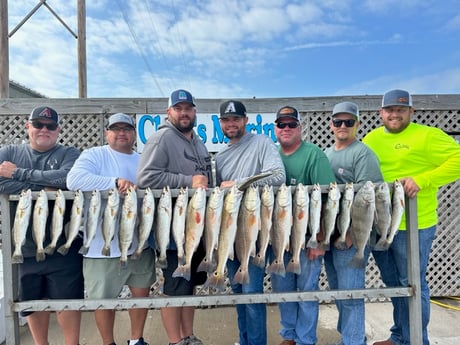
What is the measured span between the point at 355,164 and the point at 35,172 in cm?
264

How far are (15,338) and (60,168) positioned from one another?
1.35 meters

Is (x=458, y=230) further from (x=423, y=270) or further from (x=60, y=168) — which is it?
(x=60, y=168)

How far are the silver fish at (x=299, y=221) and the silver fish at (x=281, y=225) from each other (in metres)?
0.06

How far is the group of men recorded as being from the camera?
2646 millimetres

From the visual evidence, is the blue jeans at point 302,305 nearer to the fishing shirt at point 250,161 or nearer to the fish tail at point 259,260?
the fish tail at point 259,260

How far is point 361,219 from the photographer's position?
2412 millimetres

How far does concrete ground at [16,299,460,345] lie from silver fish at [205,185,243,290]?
5.64ft

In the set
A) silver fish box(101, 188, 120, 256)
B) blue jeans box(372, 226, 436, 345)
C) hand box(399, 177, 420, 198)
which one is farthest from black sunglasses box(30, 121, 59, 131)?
blue jeans box(372, 226, 436, 345)

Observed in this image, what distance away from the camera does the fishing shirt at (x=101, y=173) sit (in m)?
2.52

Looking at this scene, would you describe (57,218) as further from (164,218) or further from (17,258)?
(164,218)

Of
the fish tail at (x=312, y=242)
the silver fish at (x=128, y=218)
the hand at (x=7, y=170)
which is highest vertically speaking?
the hand at (x=7, y=170)

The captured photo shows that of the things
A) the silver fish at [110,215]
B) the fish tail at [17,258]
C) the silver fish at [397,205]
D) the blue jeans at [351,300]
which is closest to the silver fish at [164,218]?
the silver fish at [110,215]

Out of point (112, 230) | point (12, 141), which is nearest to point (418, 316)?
point (112, 230)

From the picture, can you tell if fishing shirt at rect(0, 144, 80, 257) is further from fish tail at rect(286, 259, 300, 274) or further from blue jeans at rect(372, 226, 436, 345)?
blue jeans at rect(372, 226, 436, 345)
